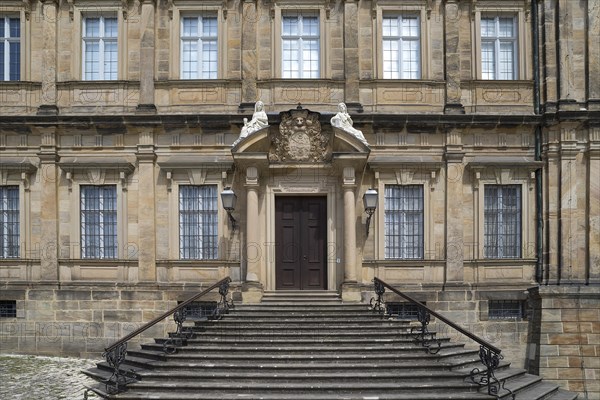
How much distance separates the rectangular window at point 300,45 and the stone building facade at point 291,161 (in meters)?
0.04

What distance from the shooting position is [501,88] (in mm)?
17359

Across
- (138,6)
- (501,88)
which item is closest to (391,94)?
(501,88)

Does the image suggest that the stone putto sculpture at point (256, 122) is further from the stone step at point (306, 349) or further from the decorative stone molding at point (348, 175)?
the stone step at point (306, 349)

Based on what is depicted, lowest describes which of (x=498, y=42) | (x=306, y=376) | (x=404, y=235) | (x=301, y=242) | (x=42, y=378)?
(x=42, y=378)

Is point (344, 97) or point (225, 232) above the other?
point (344, 97)

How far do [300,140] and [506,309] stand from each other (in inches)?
259

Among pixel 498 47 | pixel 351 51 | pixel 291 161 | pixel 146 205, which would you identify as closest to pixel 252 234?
pixel 291 161

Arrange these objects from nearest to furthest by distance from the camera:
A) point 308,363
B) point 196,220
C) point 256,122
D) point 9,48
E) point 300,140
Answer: point 308,363
point 256,122
point 300,140
point 196,220
point 9,48

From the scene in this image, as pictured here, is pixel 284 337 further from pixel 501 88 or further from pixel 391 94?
pixel 501 88

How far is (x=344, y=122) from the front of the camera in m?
16.1

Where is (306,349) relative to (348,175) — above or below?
below

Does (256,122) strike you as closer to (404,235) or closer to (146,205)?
(146,205)

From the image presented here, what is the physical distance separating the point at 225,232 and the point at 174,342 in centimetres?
392

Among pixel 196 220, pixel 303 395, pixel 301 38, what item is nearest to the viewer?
pixel 303 395
